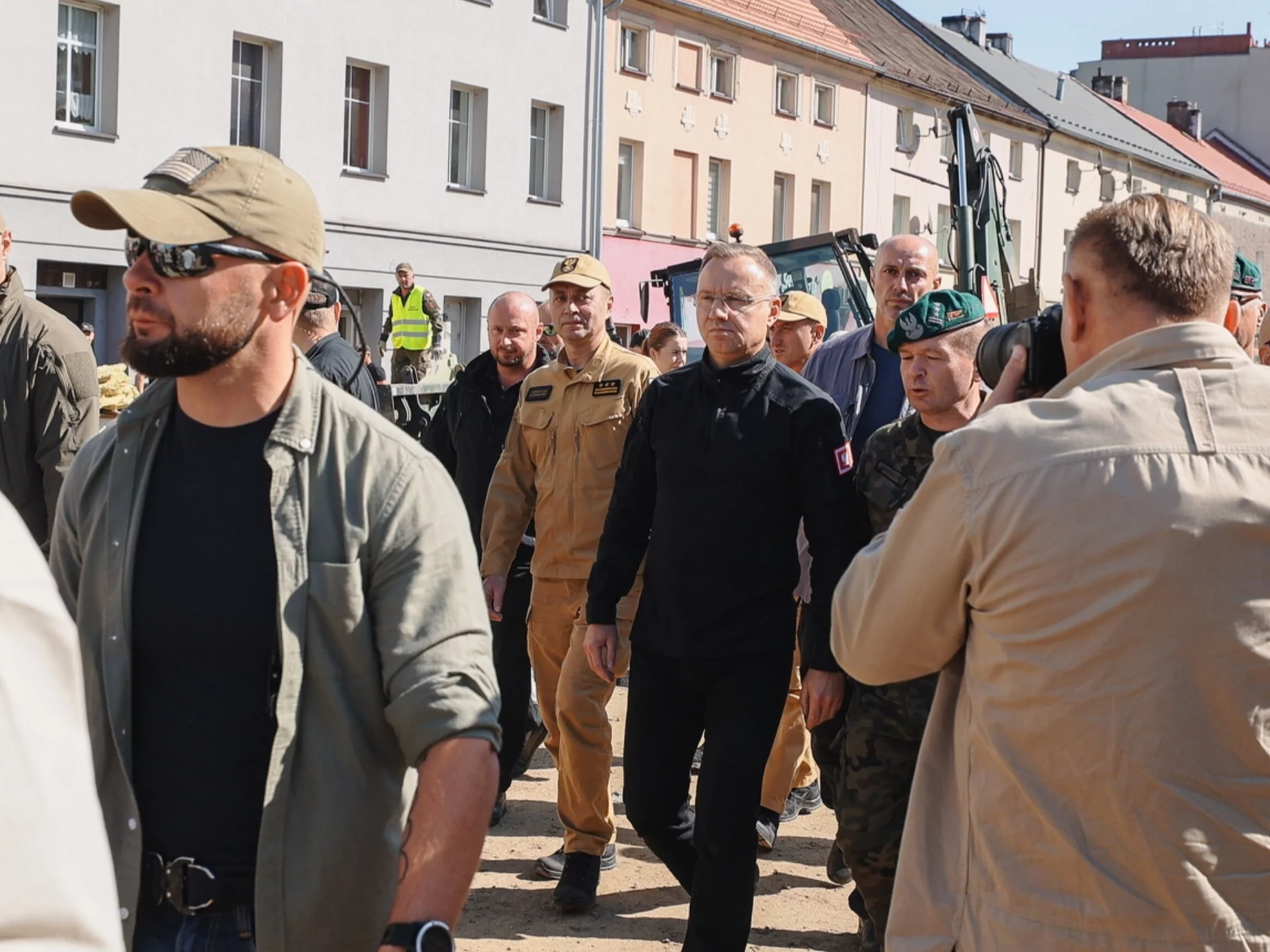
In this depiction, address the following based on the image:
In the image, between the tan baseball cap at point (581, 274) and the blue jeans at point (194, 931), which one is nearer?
the blue jeans at point (194, 931)

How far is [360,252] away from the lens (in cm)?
2667

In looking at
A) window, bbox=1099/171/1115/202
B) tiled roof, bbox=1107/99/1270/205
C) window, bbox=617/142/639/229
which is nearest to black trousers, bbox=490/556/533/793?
window, bbox=617/142/639/229

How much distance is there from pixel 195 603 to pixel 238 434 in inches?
11.3

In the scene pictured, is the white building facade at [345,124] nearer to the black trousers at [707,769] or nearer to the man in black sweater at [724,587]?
the man in black sweater at [724,587]

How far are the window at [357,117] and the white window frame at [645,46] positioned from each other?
23.6ft

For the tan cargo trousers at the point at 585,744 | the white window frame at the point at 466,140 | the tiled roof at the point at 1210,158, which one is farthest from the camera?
the tiled roof at the point at 1210,158

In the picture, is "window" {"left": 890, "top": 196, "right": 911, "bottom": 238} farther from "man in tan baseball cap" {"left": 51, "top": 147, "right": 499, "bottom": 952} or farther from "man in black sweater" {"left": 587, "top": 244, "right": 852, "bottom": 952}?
"man in tan baseball cap" {"left": 51, "top": 147, "right": 499, "bottom": 952}

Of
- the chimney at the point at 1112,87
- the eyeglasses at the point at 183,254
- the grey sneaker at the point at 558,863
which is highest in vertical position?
the chimney at the point at 1112,87

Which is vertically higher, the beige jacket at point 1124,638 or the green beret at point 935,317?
the green beret at point 935,317

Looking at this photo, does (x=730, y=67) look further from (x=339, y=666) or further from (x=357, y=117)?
(x=339, y=666)

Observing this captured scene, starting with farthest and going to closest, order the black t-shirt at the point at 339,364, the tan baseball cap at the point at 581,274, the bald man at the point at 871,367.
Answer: the black t-shirt at the point at 339,364, the tan baseball cap at the point at 581,274, the bald man at the point at 871,367

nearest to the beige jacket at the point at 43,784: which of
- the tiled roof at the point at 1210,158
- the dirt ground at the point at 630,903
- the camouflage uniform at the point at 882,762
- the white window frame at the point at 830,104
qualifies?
the camouflage uniform at the point at 882,762

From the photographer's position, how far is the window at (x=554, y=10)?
98.4 ft

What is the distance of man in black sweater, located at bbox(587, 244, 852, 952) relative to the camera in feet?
15.9
